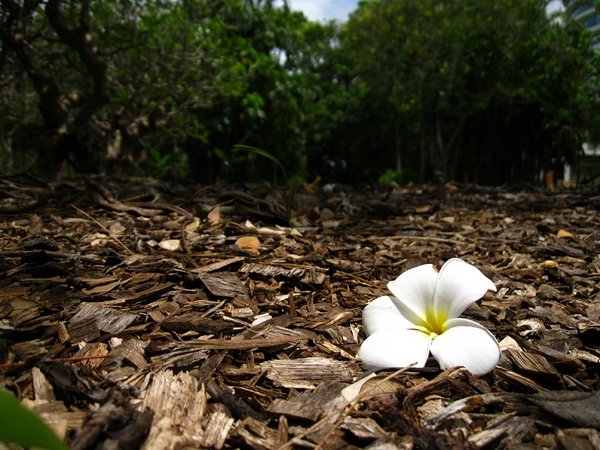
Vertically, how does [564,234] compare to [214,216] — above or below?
below

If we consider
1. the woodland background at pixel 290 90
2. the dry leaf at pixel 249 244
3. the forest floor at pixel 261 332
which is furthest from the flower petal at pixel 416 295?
the woodland background at pixel 290 90

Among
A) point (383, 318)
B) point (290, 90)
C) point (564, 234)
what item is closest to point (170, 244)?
point (383, 318)

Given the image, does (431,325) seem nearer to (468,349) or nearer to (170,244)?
(468,349)

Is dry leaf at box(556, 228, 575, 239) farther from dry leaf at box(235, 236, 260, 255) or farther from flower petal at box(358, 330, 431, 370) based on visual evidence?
flower petal at box(358, 330, 431, 370)

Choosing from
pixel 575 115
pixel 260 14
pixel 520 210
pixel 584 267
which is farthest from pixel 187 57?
pixel 575 115

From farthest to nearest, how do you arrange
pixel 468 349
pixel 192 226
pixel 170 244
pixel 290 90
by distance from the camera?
1. pixel 290 90
2. pixel 192 226
3. pixel 170 244
4. pixel 468 349

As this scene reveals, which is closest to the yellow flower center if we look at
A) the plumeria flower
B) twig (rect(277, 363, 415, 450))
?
the plumeria flower

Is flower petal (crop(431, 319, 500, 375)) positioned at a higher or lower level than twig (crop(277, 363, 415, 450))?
higher
